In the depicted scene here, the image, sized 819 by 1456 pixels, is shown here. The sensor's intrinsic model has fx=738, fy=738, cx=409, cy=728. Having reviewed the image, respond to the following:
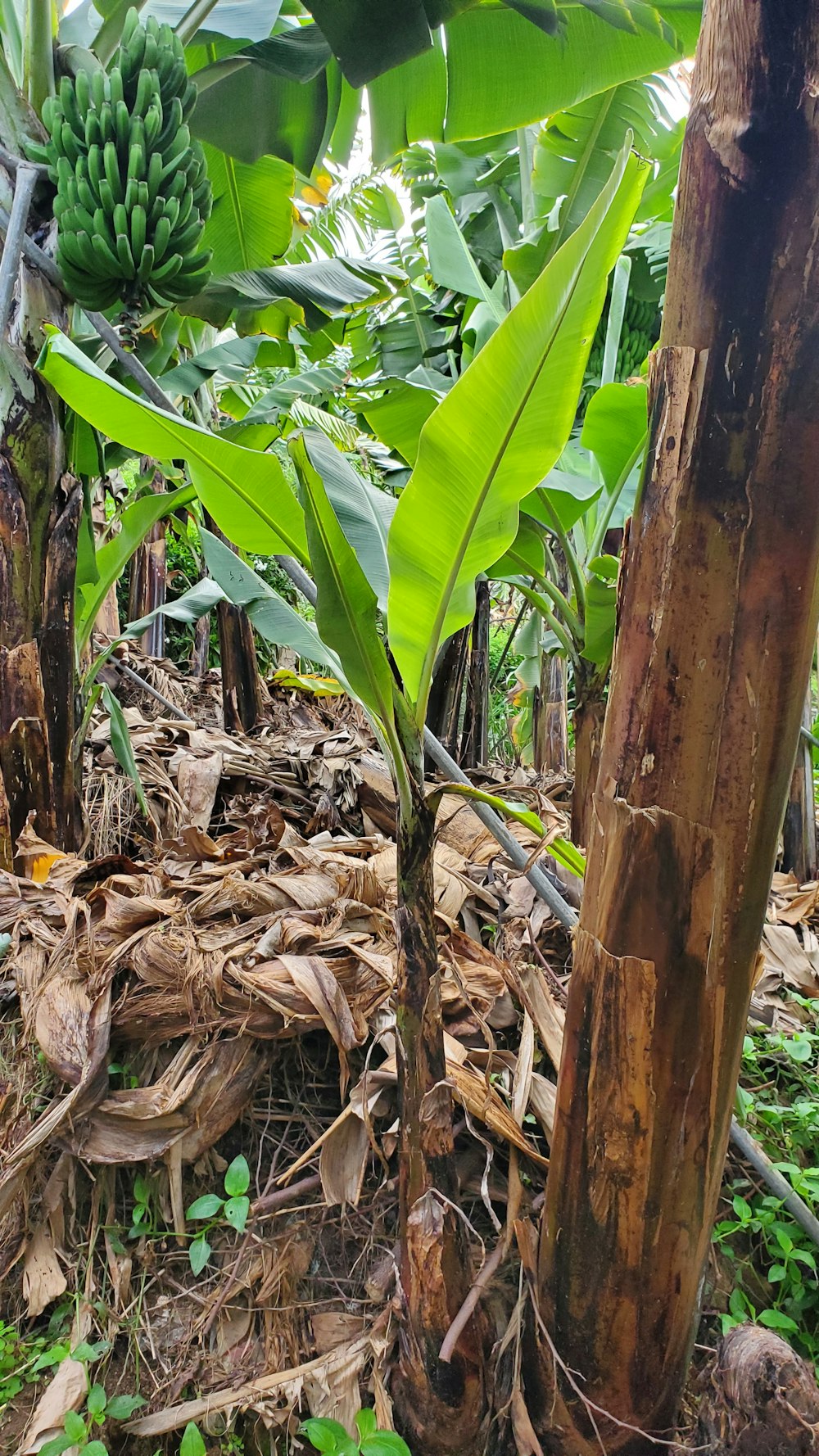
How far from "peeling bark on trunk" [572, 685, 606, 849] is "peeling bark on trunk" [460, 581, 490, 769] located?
696 mm

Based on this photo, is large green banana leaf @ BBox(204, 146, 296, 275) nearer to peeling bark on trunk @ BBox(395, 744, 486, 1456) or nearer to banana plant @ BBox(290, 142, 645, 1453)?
banana plant @ BBox(290, 142, 645, 1453)

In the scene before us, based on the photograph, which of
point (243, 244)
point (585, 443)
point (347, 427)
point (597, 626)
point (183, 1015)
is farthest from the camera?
point (347, 427)

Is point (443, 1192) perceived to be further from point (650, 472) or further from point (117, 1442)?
point (650, 472)

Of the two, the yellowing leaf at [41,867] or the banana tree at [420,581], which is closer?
the banana tree at [420,581]

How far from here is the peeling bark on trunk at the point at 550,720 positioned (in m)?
2.45

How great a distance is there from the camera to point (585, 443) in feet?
3.96

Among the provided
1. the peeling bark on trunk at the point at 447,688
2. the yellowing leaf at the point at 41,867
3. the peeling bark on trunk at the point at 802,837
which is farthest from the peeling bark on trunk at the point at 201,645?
the peeling bark on trunk at the point at 802,837

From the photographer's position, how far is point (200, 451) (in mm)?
798

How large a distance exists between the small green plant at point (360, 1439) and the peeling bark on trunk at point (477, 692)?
56.2 inches

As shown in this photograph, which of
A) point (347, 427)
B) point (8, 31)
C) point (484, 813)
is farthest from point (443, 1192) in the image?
point (347, 427)

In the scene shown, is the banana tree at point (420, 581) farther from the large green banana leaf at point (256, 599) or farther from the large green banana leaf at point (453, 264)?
the large green banana leaf at point (453, 264)

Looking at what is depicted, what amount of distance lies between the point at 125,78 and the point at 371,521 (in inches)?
36.5

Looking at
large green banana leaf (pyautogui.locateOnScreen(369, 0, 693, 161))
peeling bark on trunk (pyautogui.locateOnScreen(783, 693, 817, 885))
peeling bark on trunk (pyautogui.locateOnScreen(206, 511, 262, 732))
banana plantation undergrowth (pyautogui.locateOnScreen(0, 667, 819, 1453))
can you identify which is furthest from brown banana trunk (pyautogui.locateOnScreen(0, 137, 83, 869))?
peeling bark on trunk (pyautogui.locateOnScreen(783, 693, 817, 885))

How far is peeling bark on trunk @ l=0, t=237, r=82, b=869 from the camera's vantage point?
4.30 ft
